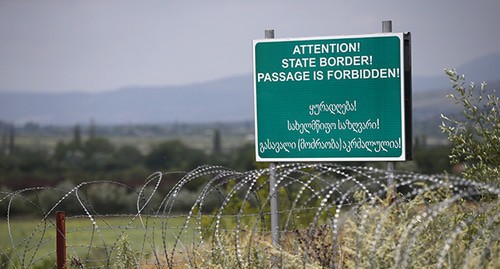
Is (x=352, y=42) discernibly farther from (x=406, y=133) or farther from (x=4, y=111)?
(x=4, y=111)

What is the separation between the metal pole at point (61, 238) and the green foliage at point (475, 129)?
419cm

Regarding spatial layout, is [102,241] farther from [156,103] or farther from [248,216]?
[156,103]

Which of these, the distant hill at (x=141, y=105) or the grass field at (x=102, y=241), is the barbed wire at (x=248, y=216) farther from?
the distant hill at (x=141, y=105)

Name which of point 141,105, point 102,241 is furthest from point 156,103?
point 102,241

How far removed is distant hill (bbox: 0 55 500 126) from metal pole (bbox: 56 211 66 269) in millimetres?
115980

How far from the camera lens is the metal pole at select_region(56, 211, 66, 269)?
11758 millimetres

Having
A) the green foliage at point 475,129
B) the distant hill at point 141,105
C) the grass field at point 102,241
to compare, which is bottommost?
the grass field at point 102,241

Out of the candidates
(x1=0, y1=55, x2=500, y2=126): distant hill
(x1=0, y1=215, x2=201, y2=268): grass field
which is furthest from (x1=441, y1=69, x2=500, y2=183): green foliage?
(x1=0, y1=55, x2=500, y2=126): distant hill

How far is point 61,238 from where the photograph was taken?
1175 cm

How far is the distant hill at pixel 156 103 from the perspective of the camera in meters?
139

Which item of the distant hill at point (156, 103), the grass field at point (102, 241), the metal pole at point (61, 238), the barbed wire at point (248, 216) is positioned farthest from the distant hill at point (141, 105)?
the metal pole at point (61, 238)

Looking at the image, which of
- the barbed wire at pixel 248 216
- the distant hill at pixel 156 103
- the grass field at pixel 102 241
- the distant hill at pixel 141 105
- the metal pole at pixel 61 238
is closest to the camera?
the barbed wire at pixel 248 216

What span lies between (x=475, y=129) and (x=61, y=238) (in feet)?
14.8

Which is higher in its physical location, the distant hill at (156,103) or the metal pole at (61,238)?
the distant hill at (156,103)
